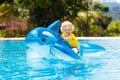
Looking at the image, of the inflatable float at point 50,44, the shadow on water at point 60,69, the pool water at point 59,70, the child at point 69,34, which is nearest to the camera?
the pool water at point 59,70

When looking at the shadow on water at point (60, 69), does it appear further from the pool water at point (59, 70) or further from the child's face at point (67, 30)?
the child's face at point (67, 30)

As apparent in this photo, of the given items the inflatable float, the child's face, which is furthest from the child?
the inflatable float

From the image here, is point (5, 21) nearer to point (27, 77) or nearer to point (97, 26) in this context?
point (97, 26)

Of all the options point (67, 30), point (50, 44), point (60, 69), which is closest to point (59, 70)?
point (60, 69)

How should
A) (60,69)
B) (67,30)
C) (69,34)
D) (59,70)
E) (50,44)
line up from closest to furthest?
(59,70)
(60,69)
(50,44)
(67,30)
(69,34)

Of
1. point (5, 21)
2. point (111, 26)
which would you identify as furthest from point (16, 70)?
point (111, 26)

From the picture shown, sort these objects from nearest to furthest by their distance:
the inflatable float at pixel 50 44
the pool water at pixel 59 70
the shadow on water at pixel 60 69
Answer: the pool water at pixel 59 70 < the shadow on water at pixel 60 69 < the inflatable float at pixel 50 44

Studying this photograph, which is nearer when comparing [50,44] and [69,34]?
[50,44]

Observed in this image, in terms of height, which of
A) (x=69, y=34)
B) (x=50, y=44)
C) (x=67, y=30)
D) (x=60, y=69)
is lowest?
(x=60, y=69)

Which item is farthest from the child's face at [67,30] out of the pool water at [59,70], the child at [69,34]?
the pool water at [59,70]

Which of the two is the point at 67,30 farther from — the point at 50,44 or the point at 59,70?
the point at 59,70

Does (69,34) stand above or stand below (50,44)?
above

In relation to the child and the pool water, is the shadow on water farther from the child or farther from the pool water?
the child

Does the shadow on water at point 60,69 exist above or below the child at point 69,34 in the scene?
below
